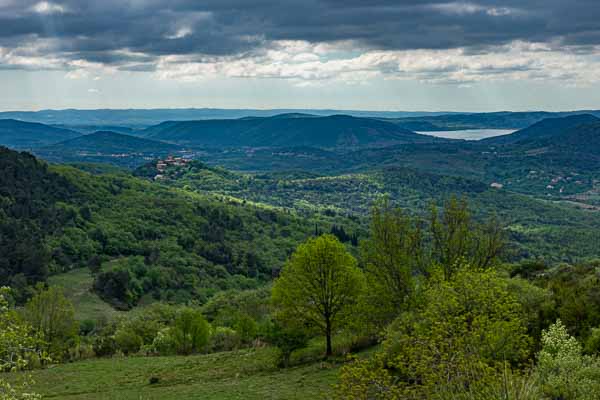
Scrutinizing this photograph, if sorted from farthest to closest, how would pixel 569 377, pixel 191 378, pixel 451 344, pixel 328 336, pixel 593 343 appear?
pixel 328 336 → pixel 191 378 → pixel 593 343 → pixel 451 344 → pixel 569 377

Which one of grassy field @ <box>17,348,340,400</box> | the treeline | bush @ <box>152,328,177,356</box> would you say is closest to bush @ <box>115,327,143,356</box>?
the treeline

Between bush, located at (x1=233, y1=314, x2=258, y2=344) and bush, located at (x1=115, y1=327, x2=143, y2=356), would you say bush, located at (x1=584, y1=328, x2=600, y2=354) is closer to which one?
bush, located at (x1=233, y1=314, x2=258, y2=344)

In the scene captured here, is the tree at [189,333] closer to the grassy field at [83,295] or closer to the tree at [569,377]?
the tree at [569,377]

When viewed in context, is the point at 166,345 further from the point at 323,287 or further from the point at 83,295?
the point at 83,295

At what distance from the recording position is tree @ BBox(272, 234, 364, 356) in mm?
40625

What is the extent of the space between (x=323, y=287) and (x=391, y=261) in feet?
18.7

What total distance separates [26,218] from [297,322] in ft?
428

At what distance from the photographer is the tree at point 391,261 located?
40.3 meters

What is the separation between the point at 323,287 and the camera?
40781 mm

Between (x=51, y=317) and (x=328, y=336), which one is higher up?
(x=328, y=336)

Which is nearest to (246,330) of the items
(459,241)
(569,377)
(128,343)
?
(128,343)

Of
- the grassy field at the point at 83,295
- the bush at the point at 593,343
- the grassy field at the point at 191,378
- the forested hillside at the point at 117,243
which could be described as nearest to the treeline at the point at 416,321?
the bush at the point at 593,343

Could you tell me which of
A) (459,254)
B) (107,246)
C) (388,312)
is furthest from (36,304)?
(107,246)

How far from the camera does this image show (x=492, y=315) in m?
25.4
